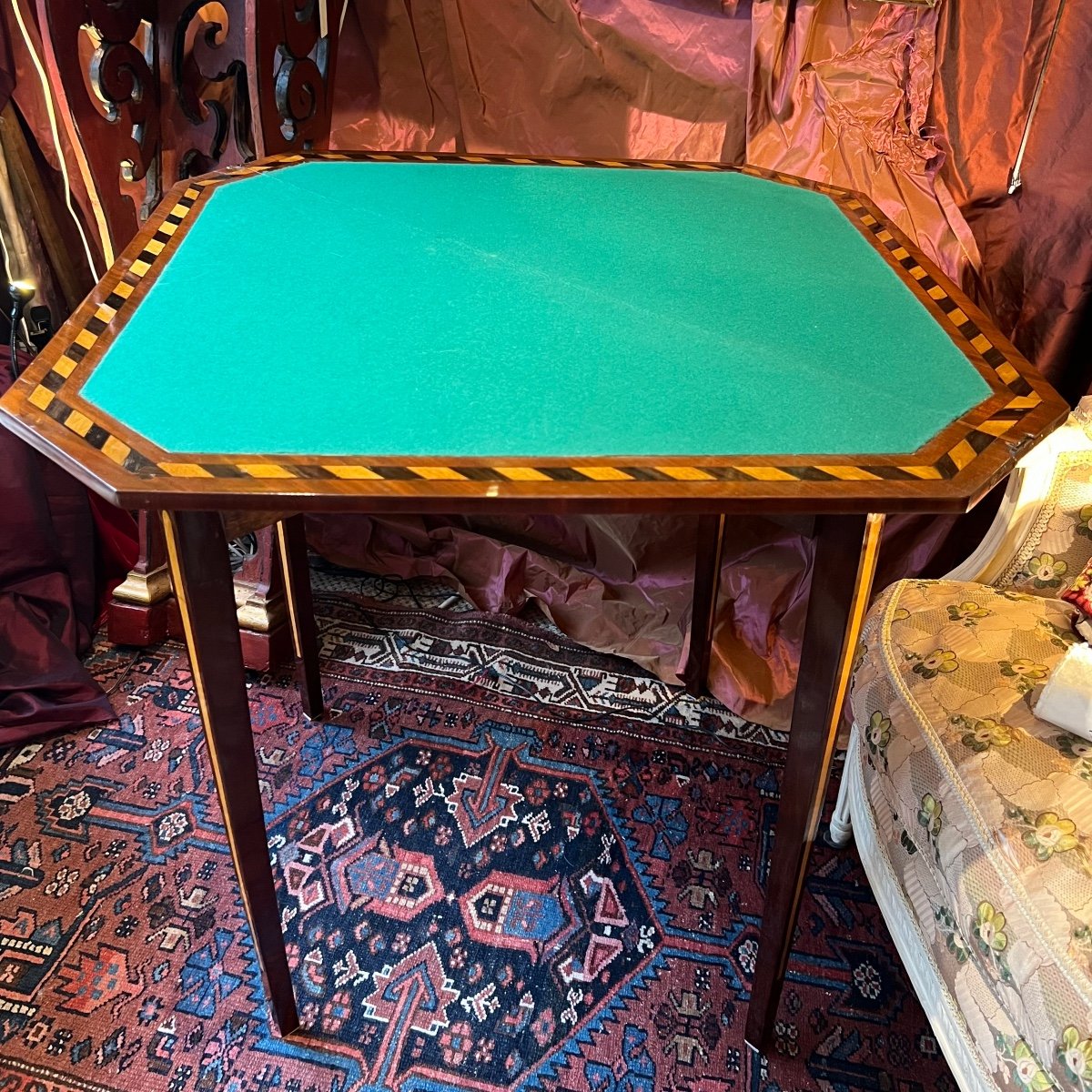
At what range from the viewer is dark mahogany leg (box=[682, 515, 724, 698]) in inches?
63.1

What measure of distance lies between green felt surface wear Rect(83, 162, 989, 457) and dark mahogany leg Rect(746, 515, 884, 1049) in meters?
0.10

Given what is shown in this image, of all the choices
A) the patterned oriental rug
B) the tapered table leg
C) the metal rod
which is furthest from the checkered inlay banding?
the patterned oriental rug

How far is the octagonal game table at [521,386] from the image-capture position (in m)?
0.78

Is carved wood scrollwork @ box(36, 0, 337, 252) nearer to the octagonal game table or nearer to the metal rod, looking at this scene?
the octagonal game table

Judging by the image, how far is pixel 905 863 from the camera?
1.08 metres

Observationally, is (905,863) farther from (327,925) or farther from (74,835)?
(74,835)

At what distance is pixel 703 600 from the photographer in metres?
1.71

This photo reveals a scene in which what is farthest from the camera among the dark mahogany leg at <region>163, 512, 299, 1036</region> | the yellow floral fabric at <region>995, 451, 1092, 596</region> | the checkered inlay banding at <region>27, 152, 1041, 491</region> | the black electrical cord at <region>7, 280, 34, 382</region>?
the black electrical cord at <region>7, 280, 34, 382</region>

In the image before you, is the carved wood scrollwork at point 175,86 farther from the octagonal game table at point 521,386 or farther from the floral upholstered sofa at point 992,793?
the floral upholstered sofa at point 992,793

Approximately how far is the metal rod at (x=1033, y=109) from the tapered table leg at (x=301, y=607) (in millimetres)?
1246

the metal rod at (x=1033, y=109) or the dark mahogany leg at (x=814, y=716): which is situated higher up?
the metal rod at (x=1033, y=109)

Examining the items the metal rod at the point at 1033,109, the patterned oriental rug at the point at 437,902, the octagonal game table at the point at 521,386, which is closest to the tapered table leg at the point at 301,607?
the patterned oriental rug at the point at 437,902

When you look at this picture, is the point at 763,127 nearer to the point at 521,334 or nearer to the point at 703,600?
the point at 703,600

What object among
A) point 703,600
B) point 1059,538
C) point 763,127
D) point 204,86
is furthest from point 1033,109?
point 204,86
